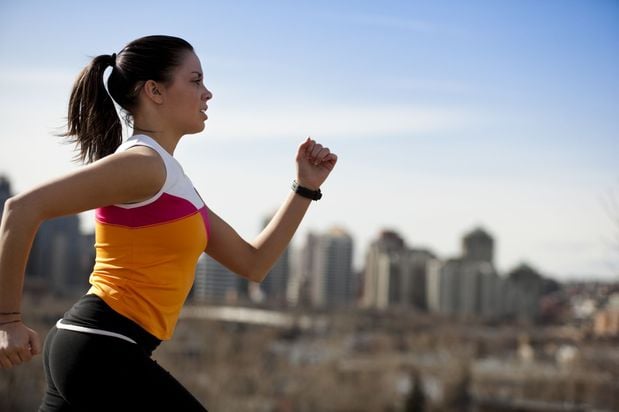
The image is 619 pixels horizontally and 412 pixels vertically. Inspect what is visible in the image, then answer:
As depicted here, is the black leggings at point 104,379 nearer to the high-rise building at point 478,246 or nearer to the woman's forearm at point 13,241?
the woman's forearm at point 13,241

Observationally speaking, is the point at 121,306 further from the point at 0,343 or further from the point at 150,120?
the point at 150,120

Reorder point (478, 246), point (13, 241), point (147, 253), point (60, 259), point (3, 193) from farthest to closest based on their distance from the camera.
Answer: point (478, 246)
point (60, 259)
point (3, 193)
point (147, 253)
point (13, 241)

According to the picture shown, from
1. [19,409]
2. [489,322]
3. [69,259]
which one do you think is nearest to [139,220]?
[19,409]

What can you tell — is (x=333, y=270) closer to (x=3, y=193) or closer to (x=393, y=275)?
(x=393, y=275)

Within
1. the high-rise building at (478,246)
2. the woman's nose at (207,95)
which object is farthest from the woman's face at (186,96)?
the high-rise building at (478,246)

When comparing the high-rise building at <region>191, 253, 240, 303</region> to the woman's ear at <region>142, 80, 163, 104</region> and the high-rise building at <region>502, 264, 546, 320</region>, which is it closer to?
the high-rise building at <region>502, 264, 546, 320</region>

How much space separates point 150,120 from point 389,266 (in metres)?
52.9

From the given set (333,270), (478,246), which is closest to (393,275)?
(333,270)

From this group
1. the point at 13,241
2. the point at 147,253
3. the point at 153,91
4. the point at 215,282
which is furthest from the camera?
the point at 215,282

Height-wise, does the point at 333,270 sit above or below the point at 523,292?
above

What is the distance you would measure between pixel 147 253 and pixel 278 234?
1.20 ft

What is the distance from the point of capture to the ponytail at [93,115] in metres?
1.39

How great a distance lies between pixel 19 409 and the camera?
15758mm

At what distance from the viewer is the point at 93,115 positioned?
4.60ft
